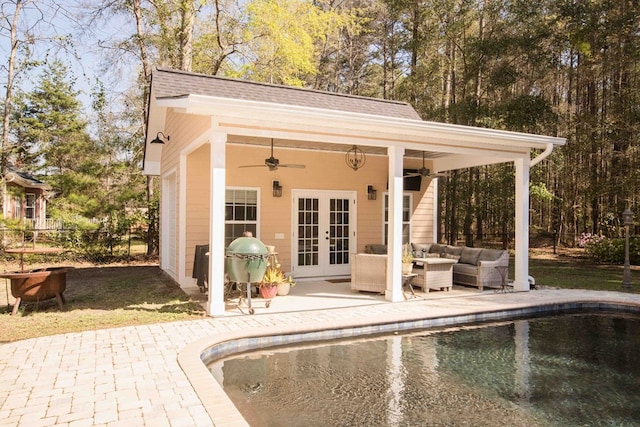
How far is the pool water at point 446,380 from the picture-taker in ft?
10.8

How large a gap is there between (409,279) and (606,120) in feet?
32.6

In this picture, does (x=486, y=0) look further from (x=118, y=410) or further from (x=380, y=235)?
(x=118, y=410)

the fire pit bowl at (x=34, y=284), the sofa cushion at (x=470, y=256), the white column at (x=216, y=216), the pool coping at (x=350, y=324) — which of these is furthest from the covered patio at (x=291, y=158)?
the fire pit bowl at (x=34, y=284)

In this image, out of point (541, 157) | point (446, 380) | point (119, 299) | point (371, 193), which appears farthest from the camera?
point (371, 193)

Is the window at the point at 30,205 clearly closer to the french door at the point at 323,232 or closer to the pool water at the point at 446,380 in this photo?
the french door at the point at 323,232

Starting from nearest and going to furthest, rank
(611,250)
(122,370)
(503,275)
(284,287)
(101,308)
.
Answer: (122,370) < (101,308) < (284,287) < (503,275) < (611,250)

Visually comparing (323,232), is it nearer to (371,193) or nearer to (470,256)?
(371,193)

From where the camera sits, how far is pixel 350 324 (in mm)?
5551

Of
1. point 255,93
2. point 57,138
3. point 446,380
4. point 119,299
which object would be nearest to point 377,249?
point 255,93

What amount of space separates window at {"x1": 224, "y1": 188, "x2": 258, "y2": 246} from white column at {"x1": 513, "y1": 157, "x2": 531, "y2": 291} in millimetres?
5211

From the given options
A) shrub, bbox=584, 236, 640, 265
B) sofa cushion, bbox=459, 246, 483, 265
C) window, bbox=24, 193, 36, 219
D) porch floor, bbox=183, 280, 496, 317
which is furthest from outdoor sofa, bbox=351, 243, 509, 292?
window, bbox=24, 193, 36, 219

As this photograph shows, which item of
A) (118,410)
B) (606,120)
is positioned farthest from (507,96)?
(118,410)

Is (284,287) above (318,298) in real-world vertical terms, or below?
above

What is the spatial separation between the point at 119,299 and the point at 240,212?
2836mm
